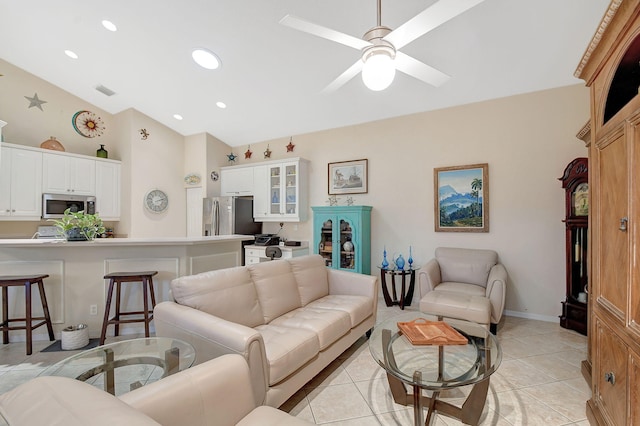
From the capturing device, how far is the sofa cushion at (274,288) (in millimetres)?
2467

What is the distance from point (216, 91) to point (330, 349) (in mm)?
4018

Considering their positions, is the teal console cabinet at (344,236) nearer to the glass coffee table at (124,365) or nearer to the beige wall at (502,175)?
the beige wall at (502,175)

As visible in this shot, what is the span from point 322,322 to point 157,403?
4.57 ft

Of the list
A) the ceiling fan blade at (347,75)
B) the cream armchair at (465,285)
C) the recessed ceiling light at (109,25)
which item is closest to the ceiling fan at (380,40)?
the ceiling fan blade at (347,75)

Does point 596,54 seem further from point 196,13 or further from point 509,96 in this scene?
point 196,13

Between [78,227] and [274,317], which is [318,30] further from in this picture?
[78,227]

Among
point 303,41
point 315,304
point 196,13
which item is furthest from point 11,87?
point 315,304

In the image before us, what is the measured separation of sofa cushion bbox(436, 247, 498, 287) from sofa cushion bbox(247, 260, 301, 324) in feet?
7.01

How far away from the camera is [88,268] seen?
300cm

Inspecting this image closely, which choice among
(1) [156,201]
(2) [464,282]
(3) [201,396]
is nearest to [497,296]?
(2) [464,282]

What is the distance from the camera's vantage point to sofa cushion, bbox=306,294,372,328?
2.59 metres

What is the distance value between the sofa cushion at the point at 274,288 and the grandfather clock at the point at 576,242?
10.0 feet

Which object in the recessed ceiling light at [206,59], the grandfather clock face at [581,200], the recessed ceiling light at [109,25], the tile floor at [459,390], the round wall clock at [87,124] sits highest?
the recessed ceiling light at [109,25]

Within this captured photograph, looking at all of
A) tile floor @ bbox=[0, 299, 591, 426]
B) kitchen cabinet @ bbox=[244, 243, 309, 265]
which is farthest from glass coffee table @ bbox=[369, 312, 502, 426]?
kitchen cabinet @ bbox=[244, 243, 309, 265]
